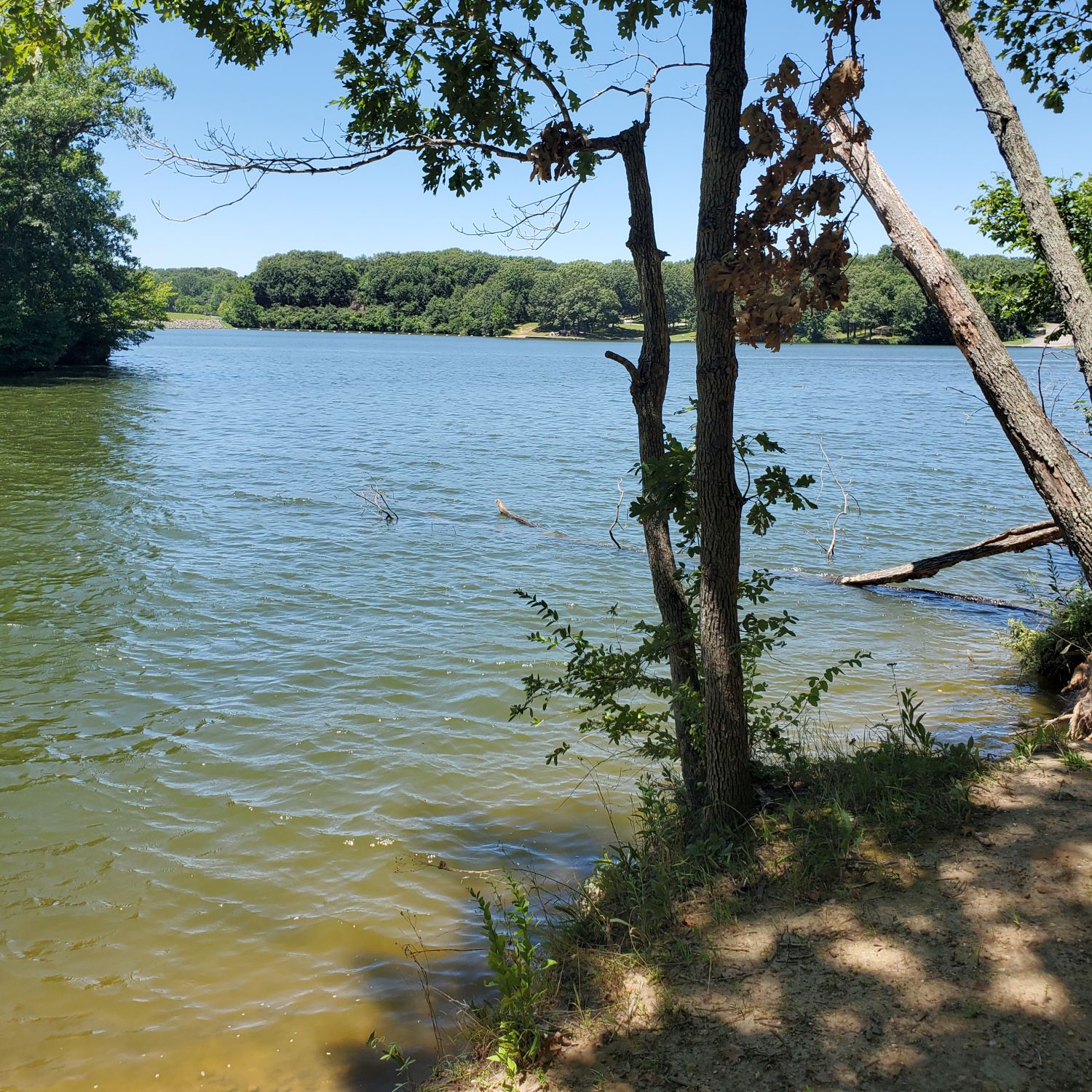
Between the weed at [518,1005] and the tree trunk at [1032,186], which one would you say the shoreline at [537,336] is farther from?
the weed at [518,1005]

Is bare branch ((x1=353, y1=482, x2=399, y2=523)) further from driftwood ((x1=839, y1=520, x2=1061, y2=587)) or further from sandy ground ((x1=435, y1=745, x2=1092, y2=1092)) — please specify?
sandy ground ((x1=435, y1=745, x2=1092, y2=1092))

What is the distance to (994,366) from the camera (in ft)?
21.4

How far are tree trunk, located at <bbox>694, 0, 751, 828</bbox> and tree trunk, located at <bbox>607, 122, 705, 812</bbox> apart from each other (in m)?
0.35

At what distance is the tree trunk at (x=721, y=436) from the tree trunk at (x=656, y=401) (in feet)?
1.15

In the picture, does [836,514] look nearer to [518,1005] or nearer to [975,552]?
[975,552]

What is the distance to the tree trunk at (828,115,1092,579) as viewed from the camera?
650 cm

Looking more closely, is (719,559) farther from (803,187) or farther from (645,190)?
(645,190)

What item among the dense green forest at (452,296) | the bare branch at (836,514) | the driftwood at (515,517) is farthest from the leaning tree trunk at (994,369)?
the dense green forest at (452,296)

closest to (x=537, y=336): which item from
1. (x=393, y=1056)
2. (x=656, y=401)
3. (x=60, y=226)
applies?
(x=60, y=226)

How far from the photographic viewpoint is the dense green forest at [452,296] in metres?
117

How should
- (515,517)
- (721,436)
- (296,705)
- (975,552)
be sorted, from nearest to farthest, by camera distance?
(721,436) < (296,705) < (975,552) < (515,517)

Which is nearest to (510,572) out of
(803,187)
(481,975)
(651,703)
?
(651,703)

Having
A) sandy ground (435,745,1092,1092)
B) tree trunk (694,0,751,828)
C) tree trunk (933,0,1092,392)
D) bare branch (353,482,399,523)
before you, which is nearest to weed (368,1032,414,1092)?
sandy ground (435,745,1092,1092)

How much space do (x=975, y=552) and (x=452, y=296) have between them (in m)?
162
